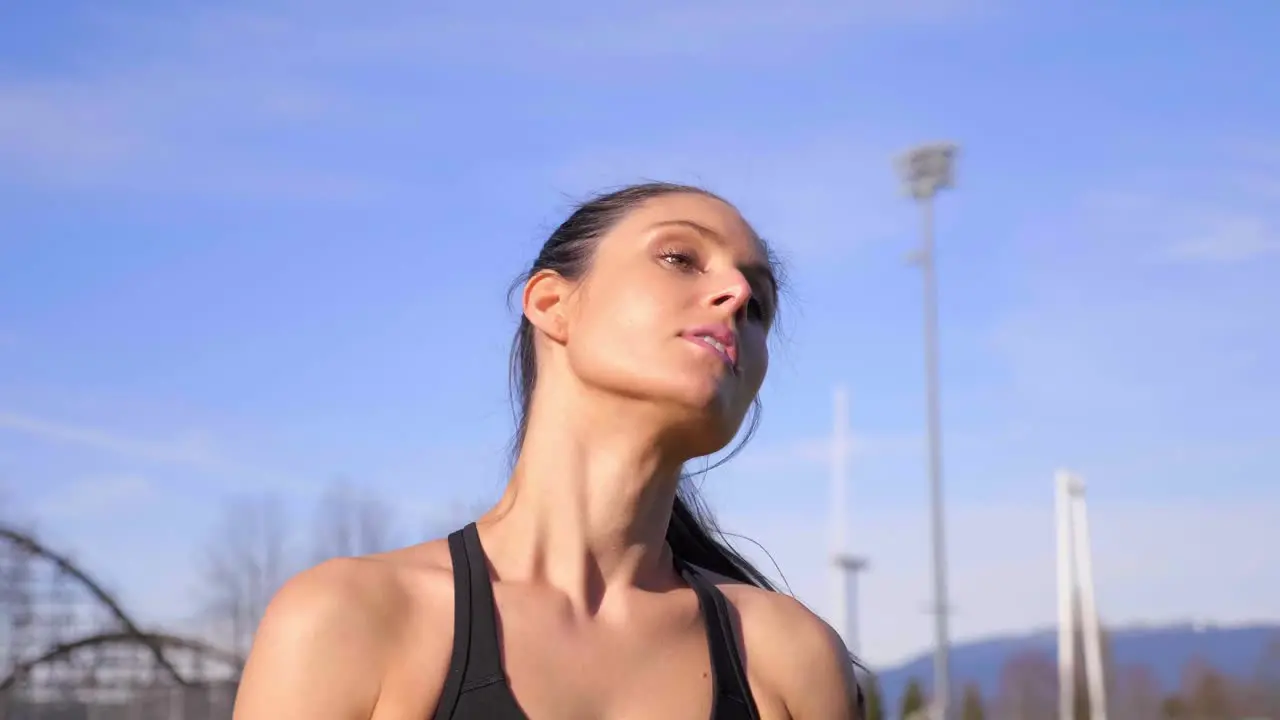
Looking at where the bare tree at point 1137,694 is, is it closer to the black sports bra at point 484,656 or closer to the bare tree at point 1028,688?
the bare tree at point 1028,688

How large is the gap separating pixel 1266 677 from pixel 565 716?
208 feet

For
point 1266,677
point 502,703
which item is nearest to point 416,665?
point 502,703

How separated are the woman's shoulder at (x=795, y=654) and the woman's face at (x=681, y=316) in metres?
0.36

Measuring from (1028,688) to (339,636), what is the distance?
318 feet

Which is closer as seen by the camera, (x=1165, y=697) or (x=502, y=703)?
(x=502, y=703)

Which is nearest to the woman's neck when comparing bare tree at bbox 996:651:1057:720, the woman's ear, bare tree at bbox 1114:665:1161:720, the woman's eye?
the woman's ear

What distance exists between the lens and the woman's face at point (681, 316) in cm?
250

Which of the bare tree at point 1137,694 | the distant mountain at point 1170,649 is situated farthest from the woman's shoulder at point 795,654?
the bare tree at point 1137,694

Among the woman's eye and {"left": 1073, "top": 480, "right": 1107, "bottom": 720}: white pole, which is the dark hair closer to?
the woman's eye

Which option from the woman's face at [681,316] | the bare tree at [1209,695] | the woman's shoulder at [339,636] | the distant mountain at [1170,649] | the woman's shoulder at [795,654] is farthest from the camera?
the bare tree at [1209,695]

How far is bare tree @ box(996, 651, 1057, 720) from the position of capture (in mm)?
82562

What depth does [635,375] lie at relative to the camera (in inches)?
98.9

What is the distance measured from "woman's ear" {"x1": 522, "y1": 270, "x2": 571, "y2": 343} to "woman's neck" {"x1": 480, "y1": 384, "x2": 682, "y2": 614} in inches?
6.6

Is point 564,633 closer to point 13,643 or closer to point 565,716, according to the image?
point 565,716
